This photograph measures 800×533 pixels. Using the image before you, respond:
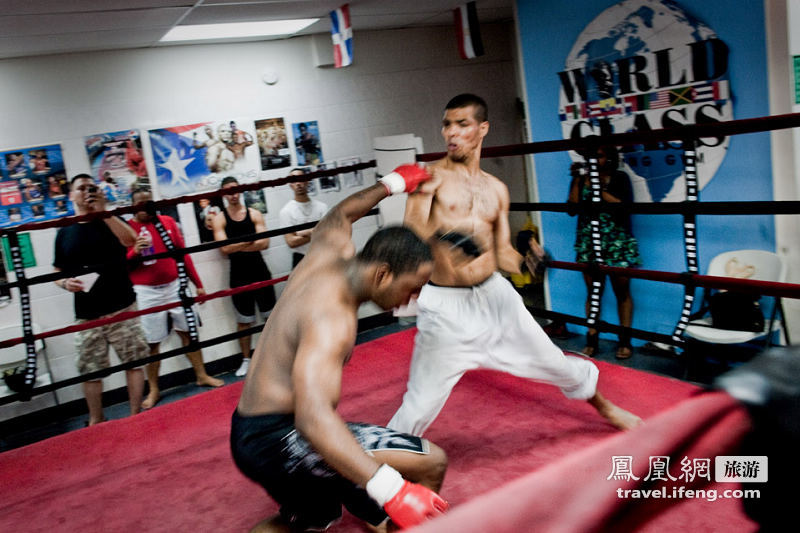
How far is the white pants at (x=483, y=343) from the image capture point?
2369 millimetres

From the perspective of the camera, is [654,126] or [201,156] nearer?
[654,126]

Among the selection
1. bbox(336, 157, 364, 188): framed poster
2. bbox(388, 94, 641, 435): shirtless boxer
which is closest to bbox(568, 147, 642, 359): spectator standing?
bbox(388, 94, 641, 435): shirtless boxer

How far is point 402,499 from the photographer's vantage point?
1.45m

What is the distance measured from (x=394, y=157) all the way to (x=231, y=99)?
5.63 ft

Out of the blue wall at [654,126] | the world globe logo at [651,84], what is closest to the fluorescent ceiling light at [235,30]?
the blue wall at [654,126]

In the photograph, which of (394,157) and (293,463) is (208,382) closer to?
(394,157)

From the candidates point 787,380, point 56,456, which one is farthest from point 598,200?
point 56,456

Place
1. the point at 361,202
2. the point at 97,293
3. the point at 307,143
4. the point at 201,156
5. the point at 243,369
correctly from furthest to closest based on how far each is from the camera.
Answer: the point at 307,143
the point at 201,156
the point at 243,369
the point at 97,293
the point at 361,202

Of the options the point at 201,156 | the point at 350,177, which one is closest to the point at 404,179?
the point at 201,156

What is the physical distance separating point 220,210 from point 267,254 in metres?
0.57

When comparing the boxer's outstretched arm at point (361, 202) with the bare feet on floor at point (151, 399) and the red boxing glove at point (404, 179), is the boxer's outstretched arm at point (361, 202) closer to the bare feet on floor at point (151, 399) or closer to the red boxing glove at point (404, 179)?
the red boxing glove at point (404, 179)

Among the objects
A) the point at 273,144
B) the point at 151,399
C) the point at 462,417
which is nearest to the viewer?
the point at 462,417

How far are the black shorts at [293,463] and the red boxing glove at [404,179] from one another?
105 cm

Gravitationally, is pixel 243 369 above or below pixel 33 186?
A: below
